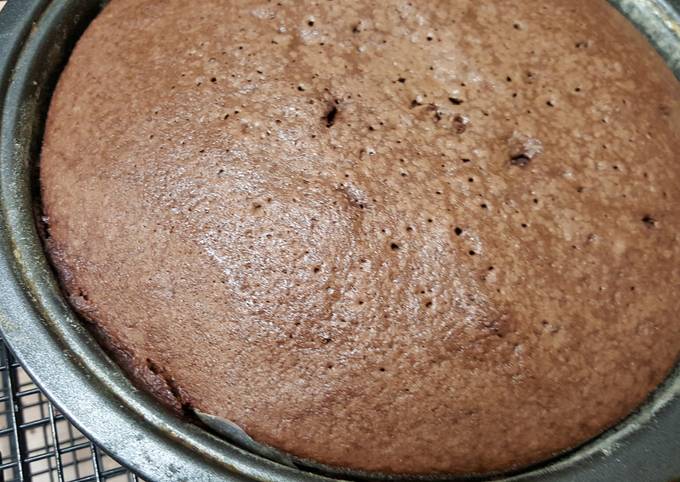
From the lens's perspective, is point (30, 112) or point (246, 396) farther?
point (30, 112)

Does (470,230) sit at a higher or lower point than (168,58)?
higher

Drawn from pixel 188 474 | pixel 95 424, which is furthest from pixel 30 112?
pixel 188 474

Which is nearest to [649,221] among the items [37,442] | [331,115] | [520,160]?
[520,160]

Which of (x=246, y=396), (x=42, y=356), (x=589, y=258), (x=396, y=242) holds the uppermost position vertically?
(x=589, y=258)

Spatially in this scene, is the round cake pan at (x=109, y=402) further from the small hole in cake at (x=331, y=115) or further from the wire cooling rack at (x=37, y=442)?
the small hole in cake at (x=331, y=115)

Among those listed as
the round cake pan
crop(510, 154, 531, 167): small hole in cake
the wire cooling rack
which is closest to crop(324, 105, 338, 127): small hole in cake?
crop(510, 154, 531, 167): small hole in cake

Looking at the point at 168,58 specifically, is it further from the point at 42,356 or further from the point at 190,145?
the point at 42,356

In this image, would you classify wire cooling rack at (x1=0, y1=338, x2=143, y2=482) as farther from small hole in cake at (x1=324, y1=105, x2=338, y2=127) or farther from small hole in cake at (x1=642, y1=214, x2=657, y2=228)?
small hole in cake at (x1=642, y1=214, x2=657, y2=228)
